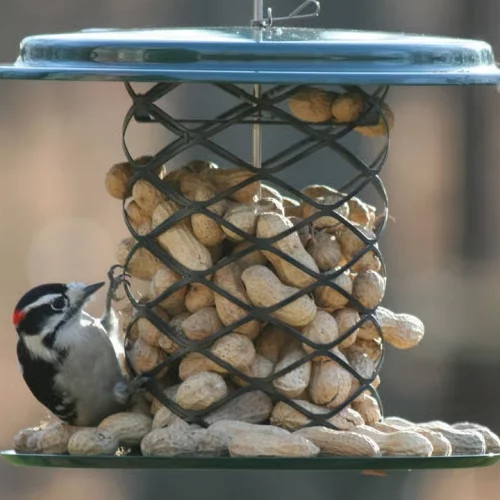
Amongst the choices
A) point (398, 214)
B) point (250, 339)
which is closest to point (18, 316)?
point (250, 339)

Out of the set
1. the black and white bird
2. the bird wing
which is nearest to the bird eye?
the black and white bird

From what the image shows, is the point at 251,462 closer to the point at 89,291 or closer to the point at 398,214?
the point at 89,291

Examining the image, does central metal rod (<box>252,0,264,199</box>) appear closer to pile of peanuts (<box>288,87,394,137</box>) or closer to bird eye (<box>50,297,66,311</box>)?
pile of peanuts (<box>288,87,394,137</box>)

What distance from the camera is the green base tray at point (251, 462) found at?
307 cm

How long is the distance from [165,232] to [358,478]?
4577 millimetres

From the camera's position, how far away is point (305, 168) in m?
6.87

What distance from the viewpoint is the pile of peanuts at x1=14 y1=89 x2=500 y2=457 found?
327 cm

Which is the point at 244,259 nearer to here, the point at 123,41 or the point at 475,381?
the point at 123,41

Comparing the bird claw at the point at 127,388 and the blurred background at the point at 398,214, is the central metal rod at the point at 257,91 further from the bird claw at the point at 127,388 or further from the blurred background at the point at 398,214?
the blurred background at the point at 398,214

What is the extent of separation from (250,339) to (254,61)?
0.70 m

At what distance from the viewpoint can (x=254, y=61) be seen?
296cm

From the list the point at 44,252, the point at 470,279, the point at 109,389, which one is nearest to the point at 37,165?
the point at 44,252

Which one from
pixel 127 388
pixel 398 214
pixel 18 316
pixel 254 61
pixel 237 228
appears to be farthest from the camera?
pixel 398 214

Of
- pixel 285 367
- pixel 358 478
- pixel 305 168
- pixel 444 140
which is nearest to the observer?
pixel 285 367
